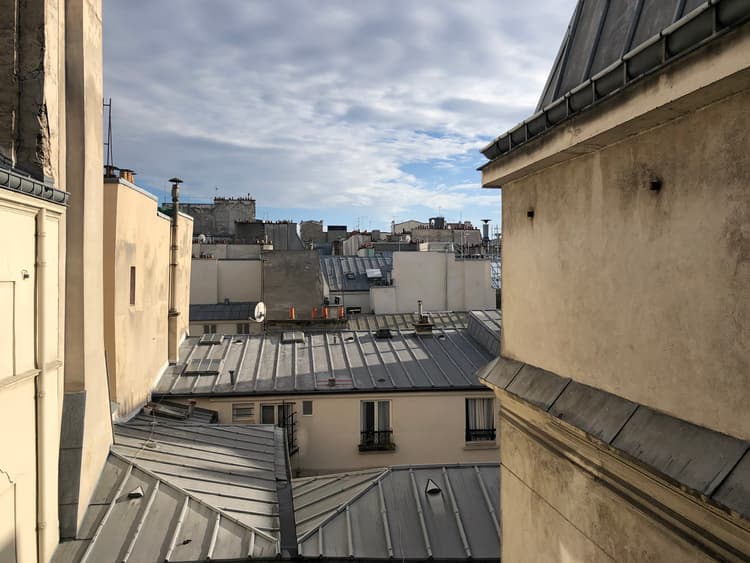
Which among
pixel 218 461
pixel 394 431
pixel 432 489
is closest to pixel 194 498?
pixel 218 461

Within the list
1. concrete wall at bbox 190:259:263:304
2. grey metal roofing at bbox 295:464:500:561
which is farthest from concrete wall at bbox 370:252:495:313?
grey metal roofing at bbox 295:464:500:561

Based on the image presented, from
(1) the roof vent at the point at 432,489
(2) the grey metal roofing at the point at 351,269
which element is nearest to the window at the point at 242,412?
(1) the roof vent at the point at 432,489

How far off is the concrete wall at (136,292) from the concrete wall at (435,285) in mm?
21153

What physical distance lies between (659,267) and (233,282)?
114 ft

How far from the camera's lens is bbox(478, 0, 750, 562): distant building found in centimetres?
307

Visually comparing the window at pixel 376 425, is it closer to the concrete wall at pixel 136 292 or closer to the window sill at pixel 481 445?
the window sill at pixel 481 445

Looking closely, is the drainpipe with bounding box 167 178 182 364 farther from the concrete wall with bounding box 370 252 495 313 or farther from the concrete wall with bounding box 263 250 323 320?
the concrete wall with bounding box 370 252 495 313

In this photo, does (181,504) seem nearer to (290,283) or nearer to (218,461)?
(218,461)

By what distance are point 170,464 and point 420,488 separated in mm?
4673

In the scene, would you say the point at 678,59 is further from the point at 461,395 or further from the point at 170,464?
the point at 461,395

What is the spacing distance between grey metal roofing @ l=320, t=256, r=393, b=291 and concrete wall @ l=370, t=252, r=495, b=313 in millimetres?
2906

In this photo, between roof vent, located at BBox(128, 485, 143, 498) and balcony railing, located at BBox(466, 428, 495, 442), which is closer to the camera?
roof vent, located at BBox(128, 485, 143, 498)

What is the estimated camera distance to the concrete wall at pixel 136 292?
11391 millimetres

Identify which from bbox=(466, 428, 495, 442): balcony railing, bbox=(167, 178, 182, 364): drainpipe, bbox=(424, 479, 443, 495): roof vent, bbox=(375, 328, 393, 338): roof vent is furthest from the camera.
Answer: bbox=(375, 328, 393, 338): roof vent
